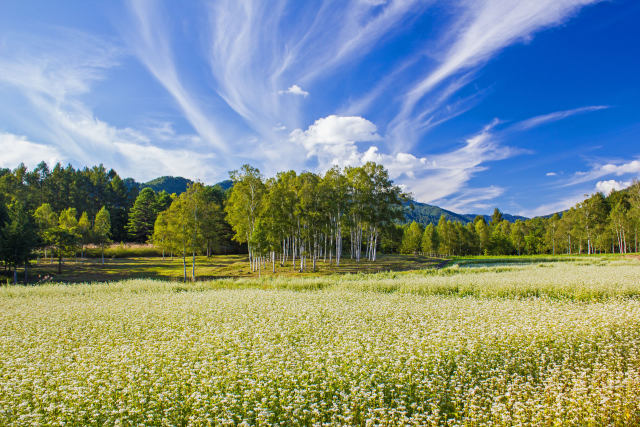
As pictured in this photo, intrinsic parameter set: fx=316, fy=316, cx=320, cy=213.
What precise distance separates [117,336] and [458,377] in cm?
979

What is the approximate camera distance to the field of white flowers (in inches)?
209

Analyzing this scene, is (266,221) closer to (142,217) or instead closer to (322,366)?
(322,366)

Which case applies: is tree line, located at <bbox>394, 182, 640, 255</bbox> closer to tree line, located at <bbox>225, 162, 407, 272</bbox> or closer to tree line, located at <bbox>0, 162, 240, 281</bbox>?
tree line, located at <bbox>225, 162, 407, 272</bbox>

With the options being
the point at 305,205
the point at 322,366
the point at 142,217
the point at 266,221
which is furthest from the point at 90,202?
the point at 322,366

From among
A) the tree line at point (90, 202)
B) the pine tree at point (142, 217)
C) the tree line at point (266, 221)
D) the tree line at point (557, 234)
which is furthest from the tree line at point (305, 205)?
the pine tree at point (142, 217)

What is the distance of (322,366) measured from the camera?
6875mm

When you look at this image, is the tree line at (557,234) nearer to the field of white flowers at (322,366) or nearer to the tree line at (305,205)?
the tree line at (305,205)

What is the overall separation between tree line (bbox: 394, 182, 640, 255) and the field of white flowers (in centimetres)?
7825

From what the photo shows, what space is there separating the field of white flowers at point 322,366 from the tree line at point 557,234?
78.2 metres

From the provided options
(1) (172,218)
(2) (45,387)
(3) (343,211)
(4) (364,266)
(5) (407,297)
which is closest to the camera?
(2) (45,387)

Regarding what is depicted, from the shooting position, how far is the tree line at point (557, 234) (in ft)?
240

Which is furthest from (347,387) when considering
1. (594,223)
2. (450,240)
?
(594,223)

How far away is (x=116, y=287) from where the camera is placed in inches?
939

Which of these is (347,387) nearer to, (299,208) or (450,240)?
(299,208)
